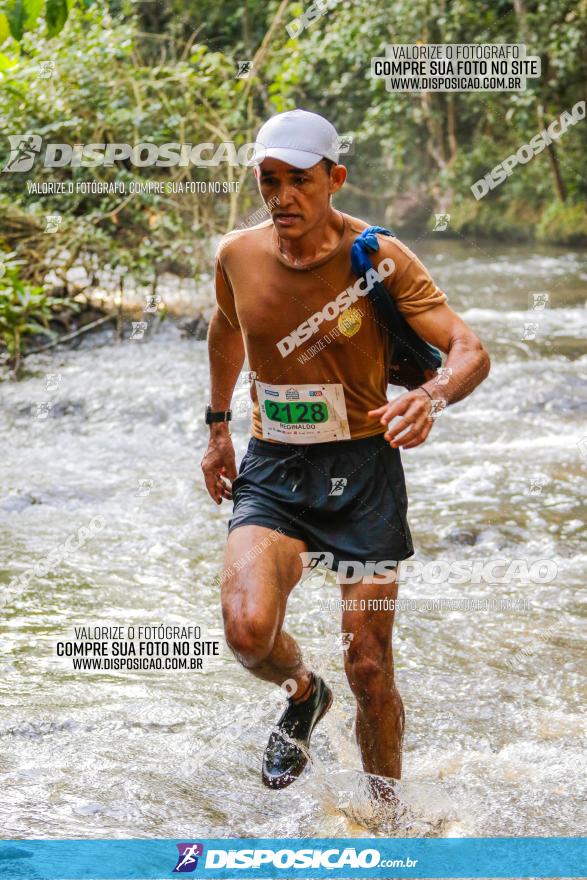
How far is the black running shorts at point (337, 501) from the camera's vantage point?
3.59 m

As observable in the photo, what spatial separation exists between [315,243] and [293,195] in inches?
6.9

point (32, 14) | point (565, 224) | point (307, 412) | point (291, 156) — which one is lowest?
point (307, 412)

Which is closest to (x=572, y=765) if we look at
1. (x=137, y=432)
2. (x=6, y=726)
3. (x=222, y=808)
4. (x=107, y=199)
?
(x=222, y=808)

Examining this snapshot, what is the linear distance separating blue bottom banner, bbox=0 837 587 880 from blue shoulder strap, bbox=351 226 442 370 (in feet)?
4.95

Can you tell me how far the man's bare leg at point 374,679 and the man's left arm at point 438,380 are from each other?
1.96ft

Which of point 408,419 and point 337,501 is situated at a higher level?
point 408,419

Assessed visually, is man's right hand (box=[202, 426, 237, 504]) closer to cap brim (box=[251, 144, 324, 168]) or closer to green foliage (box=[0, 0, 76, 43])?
cap brim (box=[251, 144, 324, 168])

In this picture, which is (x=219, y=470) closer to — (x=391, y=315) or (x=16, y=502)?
(x=391, y=315)

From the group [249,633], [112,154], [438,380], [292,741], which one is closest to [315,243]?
[438,380]

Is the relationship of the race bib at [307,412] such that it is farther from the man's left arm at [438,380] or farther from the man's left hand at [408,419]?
the man's left hand at [408,419]

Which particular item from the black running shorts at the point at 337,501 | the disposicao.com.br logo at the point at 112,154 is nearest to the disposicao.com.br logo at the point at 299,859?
the black running shorts at the point at 337,501

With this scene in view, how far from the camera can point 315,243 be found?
3.55m

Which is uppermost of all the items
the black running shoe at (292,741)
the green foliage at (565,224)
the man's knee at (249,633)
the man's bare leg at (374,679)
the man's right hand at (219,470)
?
the green foliage at (565,224)

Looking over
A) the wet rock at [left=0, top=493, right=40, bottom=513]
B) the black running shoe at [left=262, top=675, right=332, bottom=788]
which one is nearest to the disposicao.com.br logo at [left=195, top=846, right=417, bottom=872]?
the black running shoe at [left=262, top=675, right=332, bottom=788]
